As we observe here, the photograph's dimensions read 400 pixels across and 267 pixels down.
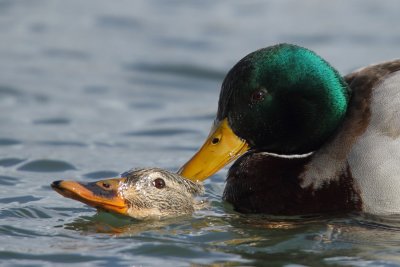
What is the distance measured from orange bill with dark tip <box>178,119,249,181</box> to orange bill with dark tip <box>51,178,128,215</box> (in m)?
0.59

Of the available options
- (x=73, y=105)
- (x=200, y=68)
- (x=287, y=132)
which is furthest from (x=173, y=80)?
(x=287, y=132)

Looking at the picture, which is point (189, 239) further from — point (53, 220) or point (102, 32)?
point (102, 32)

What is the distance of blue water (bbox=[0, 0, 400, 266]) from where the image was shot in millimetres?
7551

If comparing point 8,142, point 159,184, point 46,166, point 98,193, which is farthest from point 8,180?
point 98,193

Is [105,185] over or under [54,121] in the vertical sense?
under

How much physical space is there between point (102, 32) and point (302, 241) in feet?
27.8

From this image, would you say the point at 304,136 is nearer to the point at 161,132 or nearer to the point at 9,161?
the point at 9,161

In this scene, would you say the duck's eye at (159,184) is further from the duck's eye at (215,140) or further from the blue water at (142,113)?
the duck's eye at (215,140)

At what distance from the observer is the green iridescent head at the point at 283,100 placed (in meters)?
8.15

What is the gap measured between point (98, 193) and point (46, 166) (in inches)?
107

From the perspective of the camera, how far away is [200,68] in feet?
47.3

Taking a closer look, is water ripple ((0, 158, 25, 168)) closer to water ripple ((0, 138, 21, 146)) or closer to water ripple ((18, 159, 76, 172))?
water ripple ((18, 159, 76, 172))

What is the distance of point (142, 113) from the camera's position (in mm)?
12695

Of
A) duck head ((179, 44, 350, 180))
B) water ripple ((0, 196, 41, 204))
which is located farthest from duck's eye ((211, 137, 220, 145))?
water ripple ((0, 196, 41, 204))
